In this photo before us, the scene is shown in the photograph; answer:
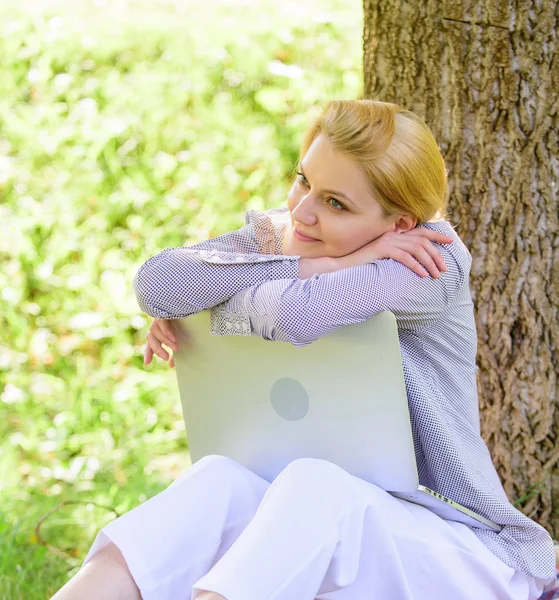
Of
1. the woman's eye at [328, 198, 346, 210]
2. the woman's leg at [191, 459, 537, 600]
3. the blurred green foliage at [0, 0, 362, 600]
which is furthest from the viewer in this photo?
the blurred green foliage at [0, 0, 362, 600]

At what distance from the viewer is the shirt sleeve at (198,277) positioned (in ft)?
6.23

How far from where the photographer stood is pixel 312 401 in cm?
186

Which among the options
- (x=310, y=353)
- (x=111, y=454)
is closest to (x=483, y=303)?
(x=310, y=353)

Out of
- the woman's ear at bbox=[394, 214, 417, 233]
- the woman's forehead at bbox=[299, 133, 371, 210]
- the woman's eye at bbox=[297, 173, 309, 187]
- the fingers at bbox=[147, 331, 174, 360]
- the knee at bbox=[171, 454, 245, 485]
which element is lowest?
the knee at bbox=[171, 454, 245, 485]

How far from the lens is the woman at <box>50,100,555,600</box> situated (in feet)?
5.62

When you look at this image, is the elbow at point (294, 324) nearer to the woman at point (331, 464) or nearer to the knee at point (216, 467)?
the woman at point (331, 464)

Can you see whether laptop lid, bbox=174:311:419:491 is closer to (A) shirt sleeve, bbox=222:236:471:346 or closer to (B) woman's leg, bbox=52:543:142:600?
(A) shirt sleeve, bbox=222:236:471:346

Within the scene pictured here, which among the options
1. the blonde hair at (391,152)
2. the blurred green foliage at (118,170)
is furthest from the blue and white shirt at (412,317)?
the blurred green foliage at (118,170)

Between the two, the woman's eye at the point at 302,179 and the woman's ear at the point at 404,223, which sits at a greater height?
the woman's eye at the point at 302,179

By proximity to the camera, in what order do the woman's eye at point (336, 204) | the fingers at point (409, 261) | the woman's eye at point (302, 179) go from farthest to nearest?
the woman's eye at point (302, 179), the woman's eye at point (336, 204), the fingers at point (409, 261)

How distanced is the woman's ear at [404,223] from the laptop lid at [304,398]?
0.33 m

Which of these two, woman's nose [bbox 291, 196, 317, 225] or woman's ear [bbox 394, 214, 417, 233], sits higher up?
woman's nose [bbox 291, 196, 317, 225]

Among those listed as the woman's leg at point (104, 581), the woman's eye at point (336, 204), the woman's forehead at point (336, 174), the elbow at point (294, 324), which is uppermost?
the woman's forehead at point (336, 174)

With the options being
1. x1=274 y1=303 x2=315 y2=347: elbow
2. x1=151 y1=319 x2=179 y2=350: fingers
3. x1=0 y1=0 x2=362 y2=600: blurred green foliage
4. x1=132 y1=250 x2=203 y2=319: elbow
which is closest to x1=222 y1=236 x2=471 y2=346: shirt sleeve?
x1=274 y1=303 x2=315 y2=347: elbow
